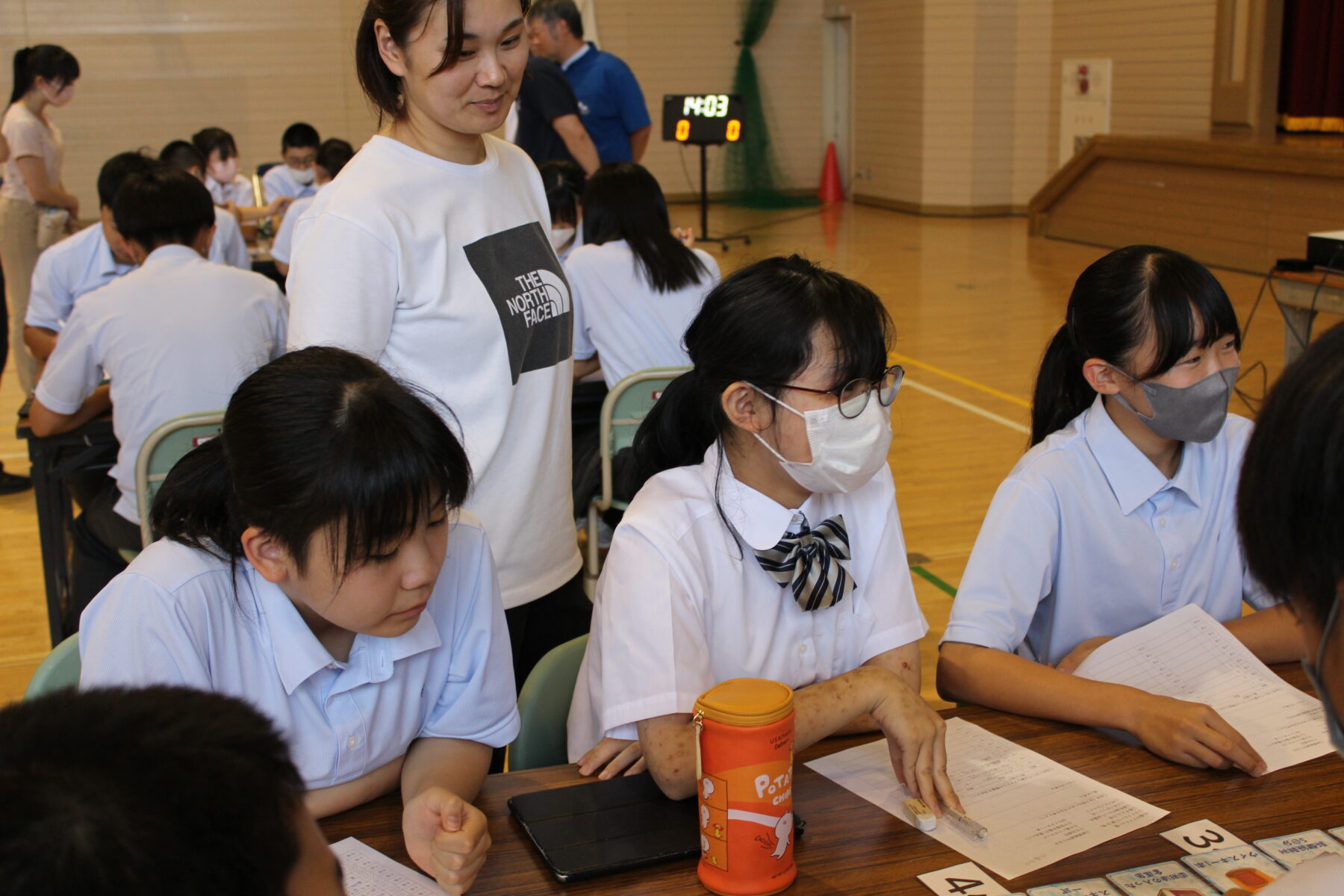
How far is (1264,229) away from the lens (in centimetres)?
784

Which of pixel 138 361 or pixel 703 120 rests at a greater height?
pixel 703 120

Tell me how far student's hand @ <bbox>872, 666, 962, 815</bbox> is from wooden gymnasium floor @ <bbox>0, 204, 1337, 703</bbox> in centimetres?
99

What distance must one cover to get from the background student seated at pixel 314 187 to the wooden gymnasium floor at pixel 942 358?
1.40 metres

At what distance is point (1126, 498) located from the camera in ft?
5.66

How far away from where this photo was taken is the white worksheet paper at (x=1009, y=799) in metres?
1.10

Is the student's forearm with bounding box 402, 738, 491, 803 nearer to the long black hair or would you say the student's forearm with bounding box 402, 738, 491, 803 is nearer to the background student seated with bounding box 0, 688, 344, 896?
the background student seated with bounding box 0, 688, 344, 896

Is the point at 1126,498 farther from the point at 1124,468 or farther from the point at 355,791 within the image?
the point at 355,791

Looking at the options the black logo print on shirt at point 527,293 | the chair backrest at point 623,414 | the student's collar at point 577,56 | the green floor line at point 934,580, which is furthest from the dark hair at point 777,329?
the student's collar at point 577,56

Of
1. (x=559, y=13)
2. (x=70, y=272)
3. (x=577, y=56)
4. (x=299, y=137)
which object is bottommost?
(x=70, y=272)

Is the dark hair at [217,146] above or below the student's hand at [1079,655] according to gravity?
above

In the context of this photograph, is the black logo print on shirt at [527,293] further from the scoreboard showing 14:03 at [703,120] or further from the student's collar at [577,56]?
the scoreboard showing 14:03 at [703,120]

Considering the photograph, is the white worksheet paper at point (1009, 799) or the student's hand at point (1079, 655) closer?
the white worksheet paper at point (1009, 799)

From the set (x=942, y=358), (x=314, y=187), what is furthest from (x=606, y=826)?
(x=314, y=187)

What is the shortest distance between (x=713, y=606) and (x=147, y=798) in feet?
3.22
